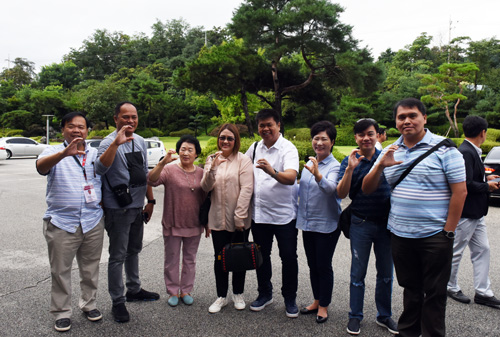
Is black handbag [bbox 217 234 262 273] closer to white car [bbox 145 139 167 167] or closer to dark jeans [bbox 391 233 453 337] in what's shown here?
dark jeans [bbox 391 233 453 337]

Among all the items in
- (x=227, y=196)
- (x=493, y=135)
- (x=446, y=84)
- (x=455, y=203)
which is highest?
(x=446, y=84)

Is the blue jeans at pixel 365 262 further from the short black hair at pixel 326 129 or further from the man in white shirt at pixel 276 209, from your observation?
the short black hair at pixel 326 129

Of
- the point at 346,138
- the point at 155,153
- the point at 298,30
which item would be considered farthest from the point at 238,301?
the point at 346,138

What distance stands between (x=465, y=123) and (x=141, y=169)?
3.08 metres

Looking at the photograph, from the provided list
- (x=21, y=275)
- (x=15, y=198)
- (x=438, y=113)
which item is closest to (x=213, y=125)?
(x=438, y=113)

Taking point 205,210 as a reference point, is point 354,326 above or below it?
below

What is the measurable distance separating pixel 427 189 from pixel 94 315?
9.08 ft

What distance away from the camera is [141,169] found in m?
3.21

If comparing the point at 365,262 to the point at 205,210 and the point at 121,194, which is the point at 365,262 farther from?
the point at 121,194

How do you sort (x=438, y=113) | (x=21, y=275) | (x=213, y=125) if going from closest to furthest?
(x=21, y=275), (x=438, y=113), (x=213, y=125)

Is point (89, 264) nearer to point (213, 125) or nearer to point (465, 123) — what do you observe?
point (465, 123)

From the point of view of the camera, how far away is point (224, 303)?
129 inches

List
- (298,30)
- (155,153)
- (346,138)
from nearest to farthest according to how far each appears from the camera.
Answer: (298,30)
(155,153)
(346,138)

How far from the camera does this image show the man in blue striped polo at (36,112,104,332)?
2871mm
